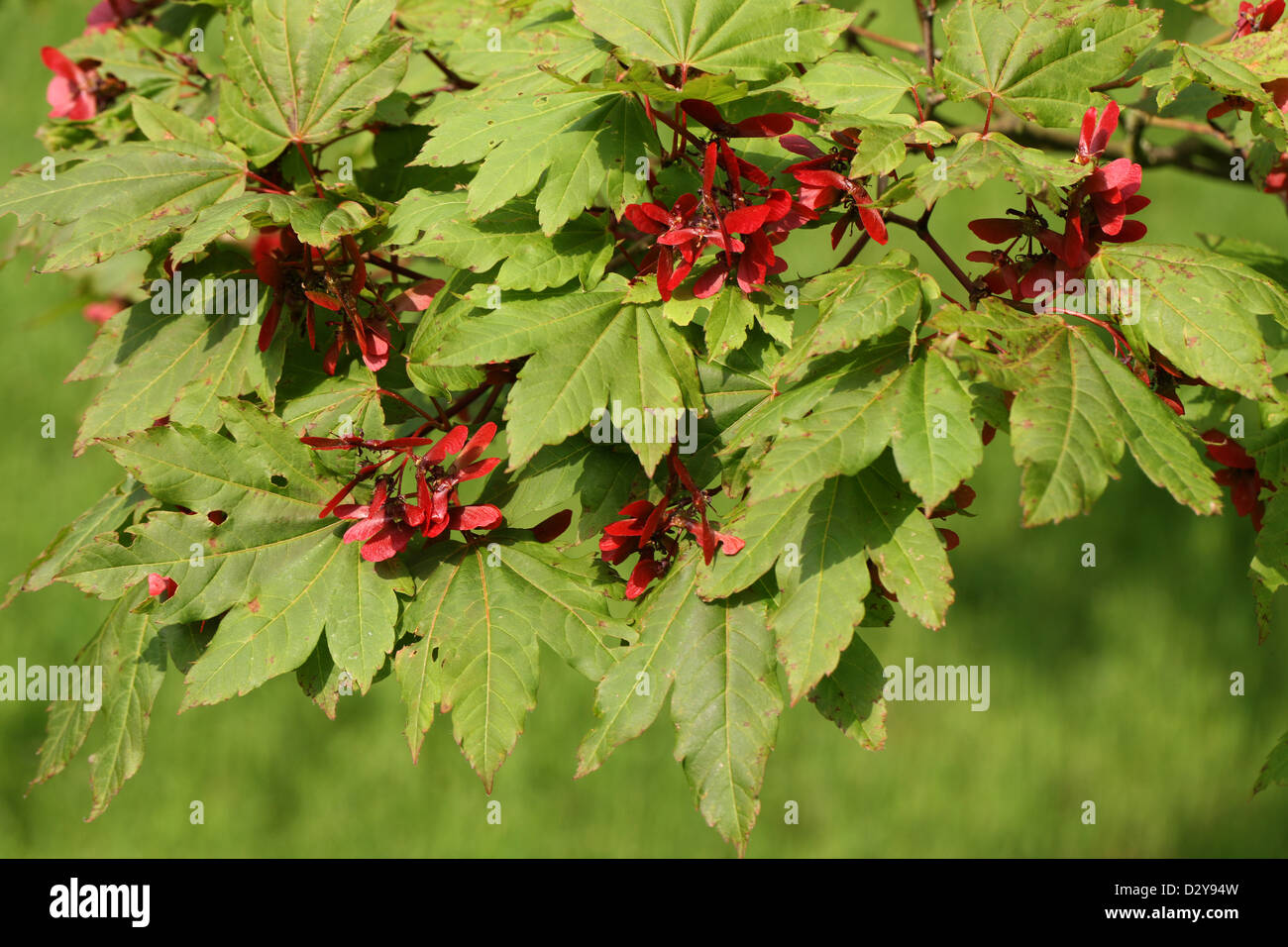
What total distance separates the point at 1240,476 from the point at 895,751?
2923 millimetres

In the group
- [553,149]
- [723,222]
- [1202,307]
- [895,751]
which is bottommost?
[895,751]

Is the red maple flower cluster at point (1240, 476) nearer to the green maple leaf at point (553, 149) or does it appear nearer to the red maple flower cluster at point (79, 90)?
the green maple leaf at point (553, 149)

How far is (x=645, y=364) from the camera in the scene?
1510mm

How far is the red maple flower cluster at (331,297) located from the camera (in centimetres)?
169

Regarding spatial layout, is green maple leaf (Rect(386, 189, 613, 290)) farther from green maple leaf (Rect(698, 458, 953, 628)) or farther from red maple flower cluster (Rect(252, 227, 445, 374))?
green maple leaf (Rect(698, 458, 953, 628))

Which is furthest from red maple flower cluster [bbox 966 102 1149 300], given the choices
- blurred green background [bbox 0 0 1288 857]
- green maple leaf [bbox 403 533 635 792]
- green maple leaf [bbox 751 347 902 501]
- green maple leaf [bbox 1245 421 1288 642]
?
blurred green background [bbox 0 0 1288 857]

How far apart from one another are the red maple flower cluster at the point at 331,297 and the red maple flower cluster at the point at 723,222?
0.44m

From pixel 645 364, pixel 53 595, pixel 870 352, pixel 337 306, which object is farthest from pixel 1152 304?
pixel 53 595

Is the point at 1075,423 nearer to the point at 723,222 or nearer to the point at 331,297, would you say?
the point at 723,222

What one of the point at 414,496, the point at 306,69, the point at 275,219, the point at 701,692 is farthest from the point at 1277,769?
the point at 306,69

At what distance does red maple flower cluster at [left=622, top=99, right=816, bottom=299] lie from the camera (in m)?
1.48

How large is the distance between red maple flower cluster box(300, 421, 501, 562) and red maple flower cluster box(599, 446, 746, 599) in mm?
183

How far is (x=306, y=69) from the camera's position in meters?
1.86

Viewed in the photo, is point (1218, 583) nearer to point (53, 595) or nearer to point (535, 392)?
point (535, 392)
